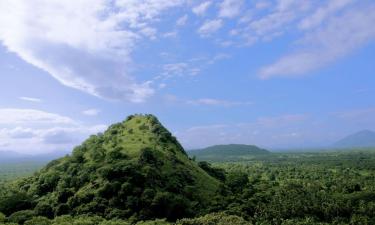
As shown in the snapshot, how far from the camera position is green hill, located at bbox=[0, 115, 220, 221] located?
99.8 meters

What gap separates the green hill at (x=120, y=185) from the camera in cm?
9975

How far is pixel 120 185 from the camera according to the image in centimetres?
10400

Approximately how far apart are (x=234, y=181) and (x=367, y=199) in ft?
131

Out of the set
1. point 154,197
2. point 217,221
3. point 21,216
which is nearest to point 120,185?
point 154,197

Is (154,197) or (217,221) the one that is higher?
(154,197)

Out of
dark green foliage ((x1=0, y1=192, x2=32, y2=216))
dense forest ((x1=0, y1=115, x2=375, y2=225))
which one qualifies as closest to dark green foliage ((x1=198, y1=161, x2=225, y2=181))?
dense forest ((x1=0, y1=115, x2=375, y2=225))

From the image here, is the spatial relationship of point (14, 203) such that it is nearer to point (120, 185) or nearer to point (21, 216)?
point (21, 216)

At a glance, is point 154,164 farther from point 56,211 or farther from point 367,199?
point 367,199

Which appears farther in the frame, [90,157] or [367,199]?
[90,157]

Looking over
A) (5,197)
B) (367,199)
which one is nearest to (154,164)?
(5,197)

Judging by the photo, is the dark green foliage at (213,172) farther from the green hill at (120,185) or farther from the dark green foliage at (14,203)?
the dark green foliage at (14,203)

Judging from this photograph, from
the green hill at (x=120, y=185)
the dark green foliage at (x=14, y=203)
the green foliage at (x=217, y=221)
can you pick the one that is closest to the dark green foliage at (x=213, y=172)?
the green hill at (x=120, y=185)

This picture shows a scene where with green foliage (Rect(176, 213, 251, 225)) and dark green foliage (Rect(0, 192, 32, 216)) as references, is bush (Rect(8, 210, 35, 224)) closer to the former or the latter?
dark green foliage (Rect(0, 192, 32, 216))

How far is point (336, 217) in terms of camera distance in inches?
3760
